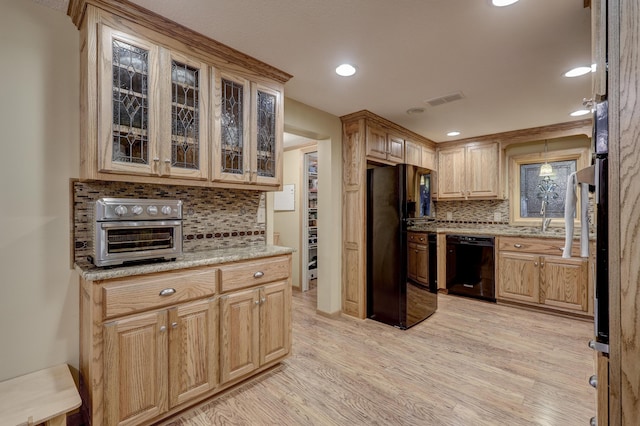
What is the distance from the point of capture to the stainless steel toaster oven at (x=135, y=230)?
1507 millimetres

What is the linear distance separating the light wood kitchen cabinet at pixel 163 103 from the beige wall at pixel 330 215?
4.05ft

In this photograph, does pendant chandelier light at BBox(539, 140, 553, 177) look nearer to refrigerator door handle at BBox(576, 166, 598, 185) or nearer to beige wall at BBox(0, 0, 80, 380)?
refrigerator door handle at BBox(576, 166, 598, 185)

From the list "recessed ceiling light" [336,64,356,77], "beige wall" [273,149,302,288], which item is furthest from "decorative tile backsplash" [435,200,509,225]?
"recessed ceiling light" [336,64,356,77]

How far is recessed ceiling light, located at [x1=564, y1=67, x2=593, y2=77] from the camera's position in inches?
90.3

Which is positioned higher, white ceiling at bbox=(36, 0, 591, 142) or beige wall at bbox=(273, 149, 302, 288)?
white ceiling at bbox=(36, 0, 591, 142)

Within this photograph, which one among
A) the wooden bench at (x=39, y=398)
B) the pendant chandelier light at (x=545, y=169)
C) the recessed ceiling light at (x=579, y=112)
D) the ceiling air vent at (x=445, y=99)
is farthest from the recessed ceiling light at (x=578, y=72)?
the wooden bench at (x=39, y=398)

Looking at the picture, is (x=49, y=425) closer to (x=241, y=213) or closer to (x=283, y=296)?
(x=283, y=296)

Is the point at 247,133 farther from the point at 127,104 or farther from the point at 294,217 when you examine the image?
the point at 294,217

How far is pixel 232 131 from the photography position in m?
2.13

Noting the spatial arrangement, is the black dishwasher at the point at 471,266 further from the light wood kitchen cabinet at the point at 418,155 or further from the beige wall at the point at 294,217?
the beige wall at the point at 294,217

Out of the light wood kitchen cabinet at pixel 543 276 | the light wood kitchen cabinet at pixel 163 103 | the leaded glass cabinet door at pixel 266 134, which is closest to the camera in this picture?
the light wood kitchen cabinet at pixel 163 103

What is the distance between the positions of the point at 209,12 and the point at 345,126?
207cm

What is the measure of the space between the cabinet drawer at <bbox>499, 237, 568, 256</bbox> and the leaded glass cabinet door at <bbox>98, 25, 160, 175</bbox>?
13.3ft

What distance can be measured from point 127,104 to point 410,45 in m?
1.80
